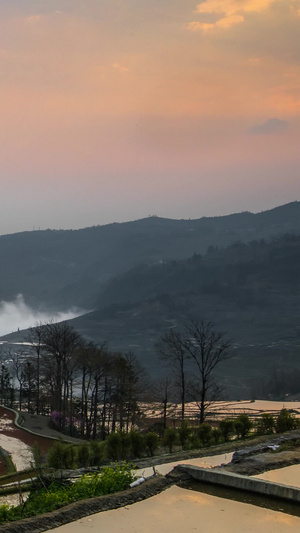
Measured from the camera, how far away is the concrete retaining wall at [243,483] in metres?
13.8

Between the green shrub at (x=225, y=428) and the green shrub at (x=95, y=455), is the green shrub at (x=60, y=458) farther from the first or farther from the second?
the green shrub at (x=225, y=428)

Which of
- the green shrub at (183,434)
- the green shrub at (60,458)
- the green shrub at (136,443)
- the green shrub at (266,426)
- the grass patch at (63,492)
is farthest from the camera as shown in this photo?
the green shrub at (266,426)

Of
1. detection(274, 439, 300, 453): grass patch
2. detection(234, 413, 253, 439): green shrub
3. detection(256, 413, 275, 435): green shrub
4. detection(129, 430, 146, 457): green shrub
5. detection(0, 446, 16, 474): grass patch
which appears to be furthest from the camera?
detection(0, 446, 16, 474): grass patch

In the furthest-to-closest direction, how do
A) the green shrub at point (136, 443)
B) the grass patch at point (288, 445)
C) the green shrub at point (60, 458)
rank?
1. the green shrub at point (136, 443)
2. the green shrub at point (60, 458)
3. the grass patch at point (288, 445)

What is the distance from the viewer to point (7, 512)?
1295cm

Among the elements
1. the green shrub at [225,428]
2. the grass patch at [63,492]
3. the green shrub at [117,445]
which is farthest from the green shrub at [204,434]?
the grass patch at [63,492]

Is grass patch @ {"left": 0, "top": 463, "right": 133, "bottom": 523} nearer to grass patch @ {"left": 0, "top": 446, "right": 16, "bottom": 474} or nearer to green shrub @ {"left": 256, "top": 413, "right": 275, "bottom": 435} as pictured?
green shrub @ {"left": 256, "top": 413, "right": 275, "bottom": 435}

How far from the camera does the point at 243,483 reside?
14664 mm

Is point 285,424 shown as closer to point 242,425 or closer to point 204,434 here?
point 242,425

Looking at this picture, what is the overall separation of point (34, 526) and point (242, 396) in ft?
456

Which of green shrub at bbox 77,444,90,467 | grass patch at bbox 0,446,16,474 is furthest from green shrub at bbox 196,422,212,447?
grass patch at bbox 0,446,16,474

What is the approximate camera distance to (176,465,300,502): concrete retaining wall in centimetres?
1379

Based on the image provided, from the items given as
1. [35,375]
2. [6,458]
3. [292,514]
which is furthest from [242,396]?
[292,514]

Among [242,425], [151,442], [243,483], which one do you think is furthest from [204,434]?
[243,483]
